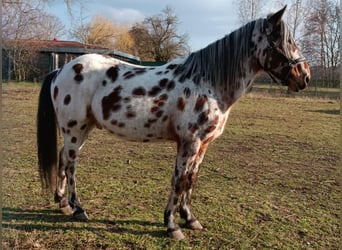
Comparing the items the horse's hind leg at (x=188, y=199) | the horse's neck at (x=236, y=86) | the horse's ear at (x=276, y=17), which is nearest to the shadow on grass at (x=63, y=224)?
the horse's hind leg at (x=188, y=199)

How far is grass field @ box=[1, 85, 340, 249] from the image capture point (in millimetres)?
2684

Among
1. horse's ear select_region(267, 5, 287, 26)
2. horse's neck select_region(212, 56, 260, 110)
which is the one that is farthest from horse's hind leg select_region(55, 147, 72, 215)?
horse's ear select_region(267, 5, 287, 26)

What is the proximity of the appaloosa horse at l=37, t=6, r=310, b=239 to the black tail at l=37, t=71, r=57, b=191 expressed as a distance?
16cm

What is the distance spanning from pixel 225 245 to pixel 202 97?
1.29 metres

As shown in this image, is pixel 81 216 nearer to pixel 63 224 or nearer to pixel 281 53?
pixel 63 224

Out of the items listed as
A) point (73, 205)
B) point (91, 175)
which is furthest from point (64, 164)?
point (91, 175)

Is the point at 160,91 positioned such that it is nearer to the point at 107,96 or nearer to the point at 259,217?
the point at 107,96

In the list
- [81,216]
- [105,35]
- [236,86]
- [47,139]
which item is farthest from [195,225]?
[105,35]

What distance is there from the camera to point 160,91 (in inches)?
109

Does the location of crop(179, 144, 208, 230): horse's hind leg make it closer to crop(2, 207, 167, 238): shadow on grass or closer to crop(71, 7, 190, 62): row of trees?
crop(2, 207, 167, 238): shadow on grass

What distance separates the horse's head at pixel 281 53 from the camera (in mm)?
2592

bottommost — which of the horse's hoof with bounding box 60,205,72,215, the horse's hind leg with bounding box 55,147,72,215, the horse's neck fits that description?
the horse's hoof with bounding box 60,205,72,215

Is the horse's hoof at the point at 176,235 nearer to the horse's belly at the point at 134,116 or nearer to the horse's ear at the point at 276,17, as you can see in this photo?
the horse's belly at the point at 134,116

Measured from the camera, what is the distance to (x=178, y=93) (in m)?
2.72
